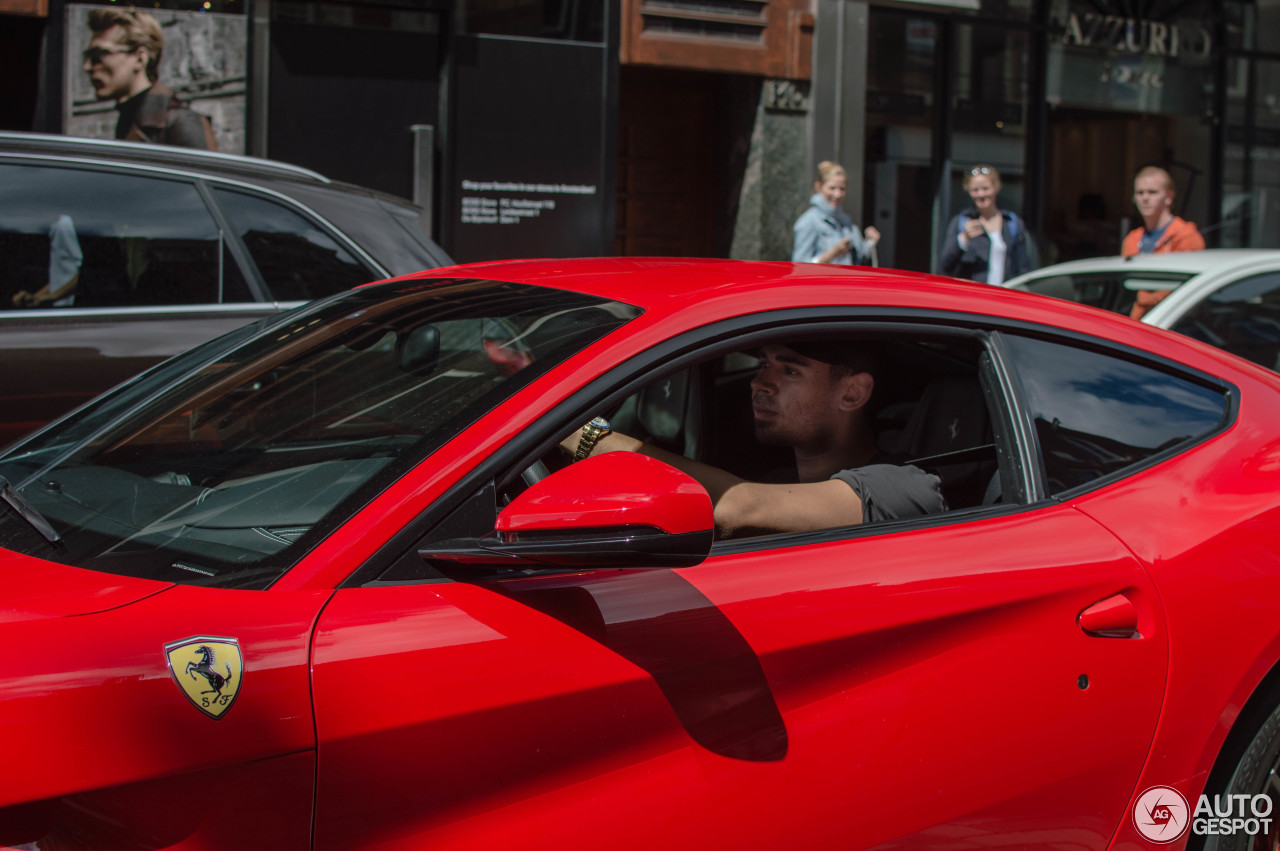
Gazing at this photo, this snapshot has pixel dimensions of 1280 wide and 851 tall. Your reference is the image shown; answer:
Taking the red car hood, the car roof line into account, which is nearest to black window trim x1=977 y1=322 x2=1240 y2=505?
the red car hood

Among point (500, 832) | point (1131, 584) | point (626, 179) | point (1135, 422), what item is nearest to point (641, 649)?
point (500, 832)

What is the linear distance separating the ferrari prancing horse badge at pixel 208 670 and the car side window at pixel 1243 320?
5472 mm

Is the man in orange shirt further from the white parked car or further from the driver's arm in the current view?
the driver's arm

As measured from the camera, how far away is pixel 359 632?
5.27 ft

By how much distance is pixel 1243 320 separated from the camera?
20.0 ft

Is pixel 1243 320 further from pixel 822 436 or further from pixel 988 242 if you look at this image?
pixel 822 436

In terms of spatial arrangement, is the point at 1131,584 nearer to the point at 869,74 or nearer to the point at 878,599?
the point at 878,599

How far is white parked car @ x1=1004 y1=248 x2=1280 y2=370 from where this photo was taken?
19.7 feet

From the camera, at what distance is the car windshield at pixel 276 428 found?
5.86 feet

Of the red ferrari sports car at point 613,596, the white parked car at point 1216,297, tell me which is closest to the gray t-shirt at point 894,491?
the red ferrari sports car at point 613,596

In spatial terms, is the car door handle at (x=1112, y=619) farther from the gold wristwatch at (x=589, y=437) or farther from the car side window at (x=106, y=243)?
the car side window at (x=106, y=243)

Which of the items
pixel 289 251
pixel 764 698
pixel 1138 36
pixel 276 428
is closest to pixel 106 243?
pixel 289 251

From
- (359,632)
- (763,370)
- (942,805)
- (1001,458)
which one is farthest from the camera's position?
(763,370)

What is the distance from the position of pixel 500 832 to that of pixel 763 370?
52.4 inches
